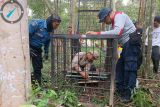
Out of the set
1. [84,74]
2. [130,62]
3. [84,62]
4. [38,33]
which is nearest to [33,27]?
[38,33]

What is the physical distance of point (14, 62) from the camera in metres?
4.05

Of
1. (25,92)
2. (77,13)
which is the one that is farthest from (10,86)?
(77,13)

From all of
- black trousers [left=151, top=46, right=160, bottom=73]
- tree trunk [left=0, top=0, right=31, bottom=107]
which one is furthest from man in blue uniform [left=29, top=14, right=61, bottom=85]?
black trousers [left=151, top=46, right=160, bottom=73]

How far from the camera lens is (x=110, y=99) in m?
5.34

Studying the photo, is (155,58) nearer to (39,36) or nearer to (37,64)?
(37,64)

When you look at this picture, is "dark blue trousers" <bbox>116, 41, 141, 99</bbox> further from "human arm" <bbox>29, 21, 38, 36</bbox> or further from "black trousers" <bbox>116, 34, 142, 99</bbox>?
"human arm" <bbox>29, 21, 38, 36</bbox>

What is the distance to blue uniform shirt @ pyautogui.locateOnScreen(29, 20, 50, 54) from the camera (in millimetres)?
6508

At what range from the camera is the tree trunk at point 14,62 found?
3.98m

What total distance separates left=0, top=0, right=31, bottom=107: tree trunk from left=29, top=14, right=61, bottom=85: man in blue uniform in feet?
7.57

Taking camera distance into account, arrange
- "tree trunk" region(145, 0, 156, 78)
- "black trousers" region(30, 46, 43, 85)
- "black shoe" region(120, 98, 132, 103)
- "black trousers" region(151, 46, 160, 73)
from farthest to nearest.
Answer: "black trousers" region(151, 46, 160, 73)
"tree trunk" region(145, 0, 156, 78)
"black trousers" region(30, 46, 43, 85)
"black shoe" region(120, 98, 132, 103)

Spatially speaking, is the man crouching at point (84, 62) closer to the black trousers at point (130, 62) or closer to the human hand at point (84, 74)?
the human hand at point (84, 74)

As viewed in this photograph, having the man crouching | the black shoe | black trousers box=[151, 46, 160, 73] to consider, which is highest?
the man crouching

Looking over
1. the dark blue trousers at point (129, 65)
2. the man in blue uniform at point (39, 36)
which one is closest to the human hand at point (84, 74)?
the dark blue trousers at point (129, 65)

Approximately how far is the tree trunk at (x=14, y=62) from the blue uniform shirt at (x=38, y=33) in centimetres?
242
